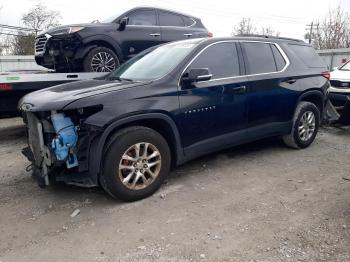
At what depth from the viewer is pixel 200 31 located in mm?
8445

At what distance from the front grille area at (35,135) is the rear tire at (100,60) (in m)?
2.75

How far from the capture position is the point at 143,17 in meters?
7.56

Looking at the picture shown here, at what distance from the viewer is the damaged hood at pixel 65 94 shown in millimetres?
3584

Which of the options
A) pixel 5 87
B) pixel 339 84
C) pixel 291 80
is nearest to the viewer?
pixel 291 80

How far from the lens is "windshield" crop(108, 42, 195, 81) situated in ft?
14.2

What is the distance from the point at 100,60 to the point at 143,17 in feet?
4.91

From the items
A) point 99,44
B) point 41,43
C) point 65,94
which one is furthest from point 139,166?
point 41,43

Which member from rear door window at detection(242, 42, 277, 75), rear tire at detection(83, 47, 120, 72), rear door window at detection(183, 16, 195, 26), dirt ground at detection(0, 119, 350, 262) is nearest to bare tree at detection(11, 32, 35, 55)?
rear door window at detection(183, 16, 195, 26)

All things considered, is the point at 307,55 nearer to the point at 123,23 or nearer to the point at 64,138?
the point at 123,23

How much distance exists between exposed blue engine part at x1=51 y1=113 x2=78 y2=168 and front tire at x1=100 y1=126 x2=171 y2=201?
0.37 metres

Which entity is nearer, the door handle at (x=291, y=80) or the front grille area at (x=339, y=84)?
the door handle at (x=291, y=80)

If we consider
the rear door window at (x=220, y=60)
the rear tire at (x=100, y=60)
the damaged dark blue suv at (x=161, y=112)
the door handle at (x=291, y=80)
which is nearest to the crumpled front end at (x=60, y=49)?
the rear tire at (x=100, y=60)

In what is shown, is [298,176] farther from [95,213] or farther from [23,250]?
[23,250]

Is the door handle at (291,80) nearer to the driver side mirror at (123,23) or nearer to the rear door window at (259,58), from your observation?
the rear door window at (259,58)
